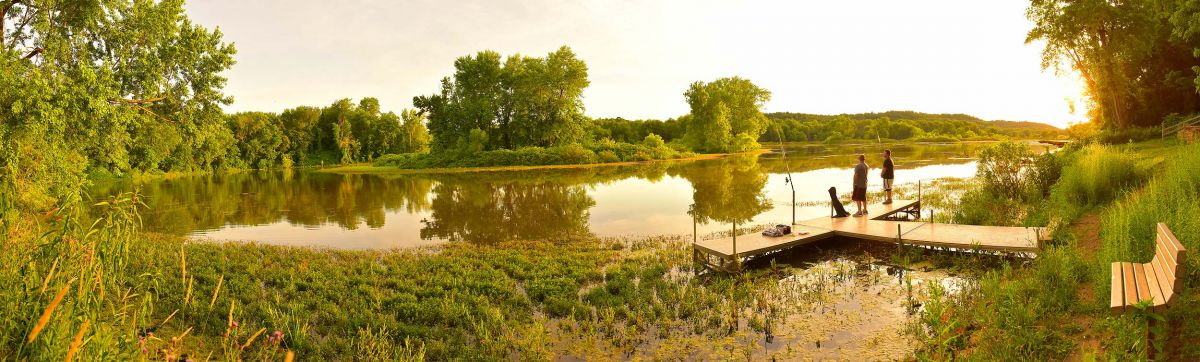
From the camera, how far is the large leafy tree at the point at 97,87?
48.0ft

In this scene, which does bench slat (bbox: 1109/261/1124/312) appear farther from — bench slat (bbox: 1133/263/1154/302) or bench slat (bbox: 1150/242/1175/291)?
bench slat (bbox: 1150/242/1175/291)

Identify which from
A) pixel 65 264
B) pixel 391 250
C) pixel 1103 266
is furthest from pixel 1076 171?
pixel 65 264

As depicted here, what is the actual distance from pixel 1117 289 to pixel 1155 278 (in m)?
0.54

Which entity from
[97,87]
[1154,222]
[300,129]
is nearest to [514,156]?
[97,87]

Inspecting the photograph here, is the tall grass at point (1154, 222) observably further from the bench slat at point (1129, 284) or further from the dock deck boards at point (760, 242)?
the dock deck boards at point (760, 242)

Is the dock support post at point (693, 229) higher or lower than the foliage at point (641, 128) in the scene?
lower

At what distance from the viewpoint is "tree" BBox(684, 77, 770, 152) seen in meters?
77.9

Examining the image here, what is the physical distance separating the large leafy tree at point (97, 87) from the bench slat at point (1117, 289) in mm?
21489

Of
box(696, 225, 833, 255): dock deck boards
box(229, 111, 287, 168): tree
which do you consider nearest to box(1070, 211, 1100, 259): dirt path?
box(696, 225, 833, 255): dock deck boards

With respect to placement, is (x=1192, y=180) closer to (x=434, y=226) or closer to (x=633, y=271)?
(x=633, y=271)

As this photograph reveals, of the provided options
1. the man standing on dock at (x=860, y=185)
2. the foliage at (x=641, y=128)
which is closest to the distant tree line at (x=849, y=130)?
the foliage at (x=641, y=128)

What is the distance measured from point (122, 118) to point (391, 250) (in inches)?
400

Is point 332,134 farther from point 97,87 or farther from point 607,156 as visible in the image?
point 97,87

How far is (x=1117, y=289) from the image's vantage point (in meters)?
5.21
